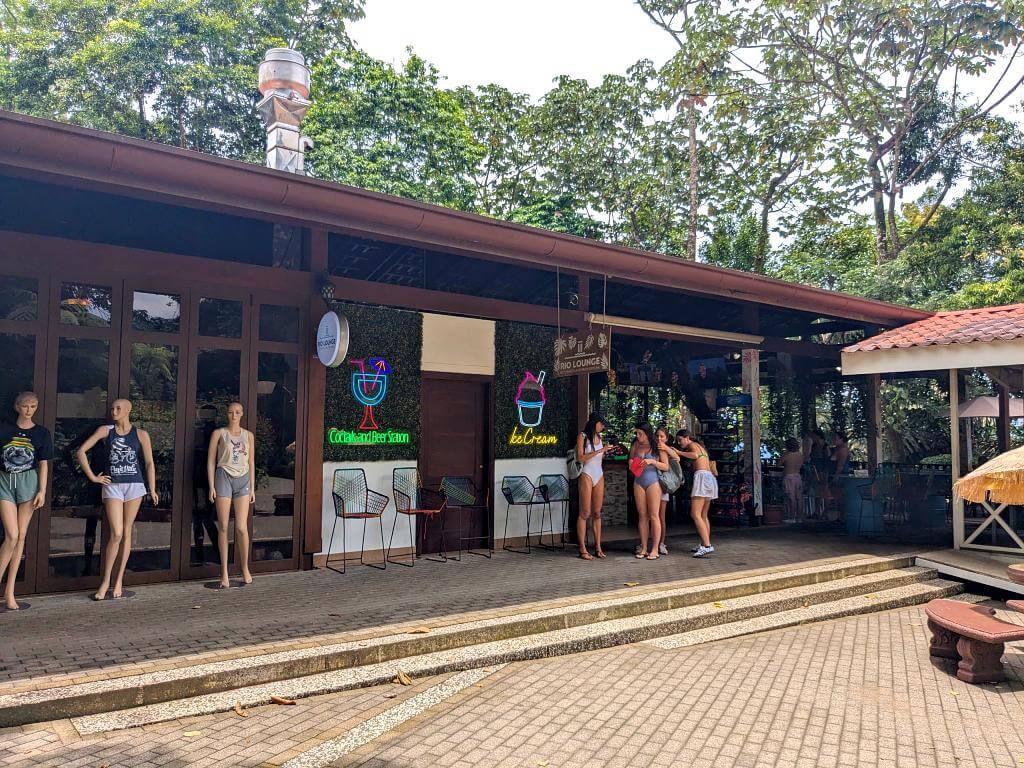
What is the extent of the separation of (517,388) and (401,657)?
14.9ft

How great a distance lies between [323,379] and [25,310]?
8.15 ft

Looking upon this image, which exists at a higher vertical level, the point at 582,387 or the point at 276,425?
the point at 582,387

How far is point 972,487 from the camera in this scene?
17.5 ft

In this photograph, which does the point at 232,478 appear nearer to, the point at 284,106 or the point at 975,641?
the point at 284,106

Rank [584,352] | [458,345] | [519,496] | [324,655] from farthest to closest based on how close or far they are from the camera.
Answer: [519,496] < [458,345] < [584,352] < [324,655]

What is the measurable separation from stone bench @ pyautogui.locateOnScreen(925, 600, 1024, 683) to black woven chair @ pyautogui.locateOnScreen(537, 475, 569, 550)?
4443 mm

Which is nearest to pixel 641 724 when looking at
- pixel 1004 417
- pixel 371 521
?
pixel 371 521

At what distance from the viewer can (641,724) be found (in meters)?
3.95

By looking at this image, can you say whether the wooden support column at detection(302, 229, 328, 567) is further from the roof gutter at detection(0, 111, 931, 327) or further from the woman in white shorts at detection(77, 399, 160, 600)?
the woman in white shorts at detection(77, 399, 160, 600)

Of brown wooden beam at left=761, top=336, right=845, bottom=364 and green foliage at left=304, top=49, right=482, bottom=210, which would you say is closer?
brown wooden beam at left=761, top=336, right=845, bottom=364

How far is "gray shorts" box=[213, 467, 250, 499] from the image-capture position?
6.28 metres

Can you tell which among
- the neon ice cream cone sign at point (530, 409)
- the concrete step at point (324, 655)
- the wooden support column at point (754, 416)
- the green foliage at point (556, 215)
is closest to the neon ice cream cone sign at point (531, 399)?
the neon ice cream cone sign at point (530, 409)

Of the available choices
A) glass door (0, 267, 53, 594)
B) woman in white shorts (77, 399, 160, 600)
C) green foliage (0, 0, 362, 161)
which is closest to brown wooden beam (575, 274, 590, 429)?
woman in white shorts (77, 399, 160, 600)

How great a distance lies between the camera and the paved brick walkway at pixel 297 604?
14.8 feet
